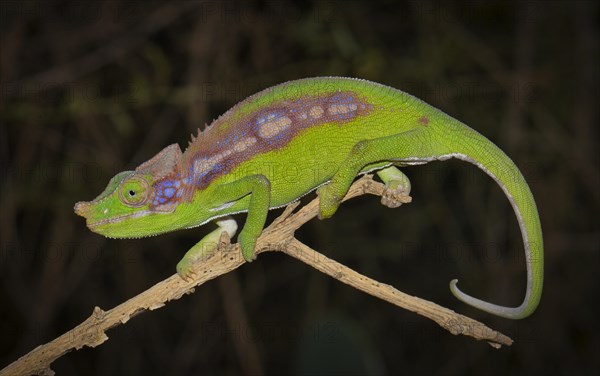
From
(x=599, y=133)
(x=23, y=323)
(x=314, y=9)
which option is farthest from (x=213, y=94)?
(x=599, y=133)

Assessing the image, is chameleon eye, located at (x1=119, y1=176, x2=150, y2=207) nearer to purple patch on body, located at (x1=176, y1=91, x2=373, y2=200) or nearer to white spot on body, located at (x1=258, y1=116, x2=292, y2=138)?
purple patch on body, located at (x1=176, y1=91, x2=373, y2=200)

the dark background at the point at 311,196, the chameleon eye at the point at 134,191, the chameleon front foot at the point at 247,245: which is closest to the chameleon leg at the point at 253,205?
the chameleon front foot at the point at 247,245

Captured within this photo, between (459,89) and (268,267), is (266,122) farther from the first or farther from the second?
(268,267)

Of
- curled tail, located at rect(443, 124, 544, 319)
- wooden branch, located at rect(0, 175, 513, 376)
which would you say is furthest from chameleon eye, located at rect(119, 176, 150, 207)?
curled tail, located at rect(443, 124, 544, 319)


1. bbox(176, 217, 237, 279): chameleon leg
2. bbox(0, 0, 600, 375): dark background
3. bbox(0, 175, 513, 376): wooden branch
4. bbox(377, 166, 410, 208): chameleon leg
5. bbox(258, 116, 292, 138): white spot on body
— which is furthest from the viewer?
bbox(0, 0, 600, 375): dark background

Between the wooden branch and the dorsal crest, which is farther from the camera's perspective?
the dorsal crest

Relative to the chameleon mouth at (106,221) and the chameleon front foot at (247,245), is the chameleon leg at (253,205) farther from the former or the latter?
the chameleon mouth at (106,221)
